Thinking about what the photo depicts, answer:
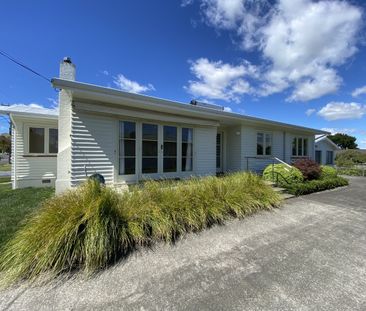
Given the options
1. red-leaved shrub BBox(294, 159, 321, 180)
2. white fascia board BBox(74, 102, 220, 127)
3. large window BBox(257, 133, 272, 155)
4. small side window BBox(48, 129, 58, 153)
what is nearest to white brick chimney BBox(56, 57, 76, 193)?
white fascia board BBox(74, 102, 220, 127)

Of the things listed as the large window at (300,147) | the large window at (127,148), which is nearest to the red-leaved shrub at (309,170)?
the large window at (300,147)

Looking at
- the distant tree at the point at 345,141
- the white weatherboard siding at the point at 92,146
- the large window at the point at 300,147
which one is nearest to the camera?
the white weatherboard siding at the point at 92,146

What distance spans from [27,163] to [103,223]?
8246 mm

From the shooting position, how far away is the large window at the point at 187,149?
8.66 meters

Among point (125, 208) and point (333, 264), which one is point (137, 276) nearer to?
point (125, 208)

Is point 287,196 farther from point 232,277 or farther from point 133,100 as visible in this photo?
point 133,100

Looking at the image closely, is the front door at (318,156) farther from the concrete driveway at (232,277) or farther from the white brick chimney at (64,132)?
the white brick chimney at (64,132)

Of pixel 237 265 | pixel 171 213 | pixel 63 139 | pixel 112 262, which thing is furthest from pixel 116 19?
pixel 237 265

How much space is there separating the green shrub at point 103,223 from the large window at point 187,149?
3.74 meters

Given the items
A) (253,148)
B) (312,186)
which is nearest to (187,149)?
(253,148)

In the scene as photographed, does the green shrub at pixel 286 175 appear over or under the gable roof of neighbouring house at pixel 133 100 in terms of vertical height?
under

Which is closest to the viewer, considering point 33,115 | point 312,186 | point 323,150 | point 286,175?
point 312,186

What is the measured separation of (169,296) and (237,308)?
0.78 meters

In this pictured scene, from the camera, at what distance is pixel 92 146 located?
6629mm
